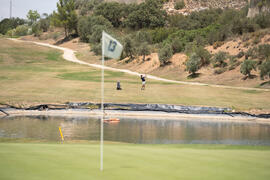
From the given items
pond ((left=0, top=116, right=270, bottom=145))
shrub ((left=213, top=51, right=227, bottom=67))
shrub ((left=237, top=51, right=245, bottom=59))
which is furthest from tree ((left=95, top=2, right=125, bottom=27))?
pond ((left=0, top=116, right=270, bottom=145))

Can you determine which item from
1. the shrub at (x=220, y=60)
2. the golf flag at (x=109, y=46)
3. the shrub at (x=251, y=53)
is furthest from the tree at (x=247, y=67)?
the golf flag at (x=109, y=46)

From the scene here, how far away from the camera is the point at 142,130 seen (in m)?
27.7

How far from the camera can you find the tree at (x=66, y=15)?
429 ft

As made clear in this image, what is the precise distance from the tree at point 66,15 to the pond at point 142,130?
103m

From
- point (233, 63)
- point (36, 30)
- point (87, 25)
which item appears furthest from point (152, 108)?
point (36, 30)

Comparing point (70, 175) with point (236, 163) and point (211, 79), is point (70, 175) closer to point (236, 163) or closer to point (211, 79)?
point (236, 163)

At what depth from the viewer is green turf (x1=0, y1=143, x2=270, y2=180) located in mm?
9375

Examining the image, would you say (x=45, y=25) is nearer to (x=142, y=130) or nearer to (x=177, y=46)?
(x=177, y=46)

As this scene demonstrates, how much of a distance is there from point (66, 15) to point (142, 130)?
111219mm

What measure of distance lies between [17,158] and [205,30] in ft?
275

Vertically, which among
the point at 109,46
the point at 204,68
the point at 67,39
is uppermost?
the point at 67,39

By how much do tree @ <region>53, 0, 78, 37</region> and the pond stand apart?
337 feet

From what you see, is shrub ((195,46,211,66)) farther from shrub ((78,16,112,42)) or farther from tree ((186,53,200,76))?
shrub ((78,16,112,42))

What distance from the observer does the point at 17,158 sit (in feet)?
36.1
